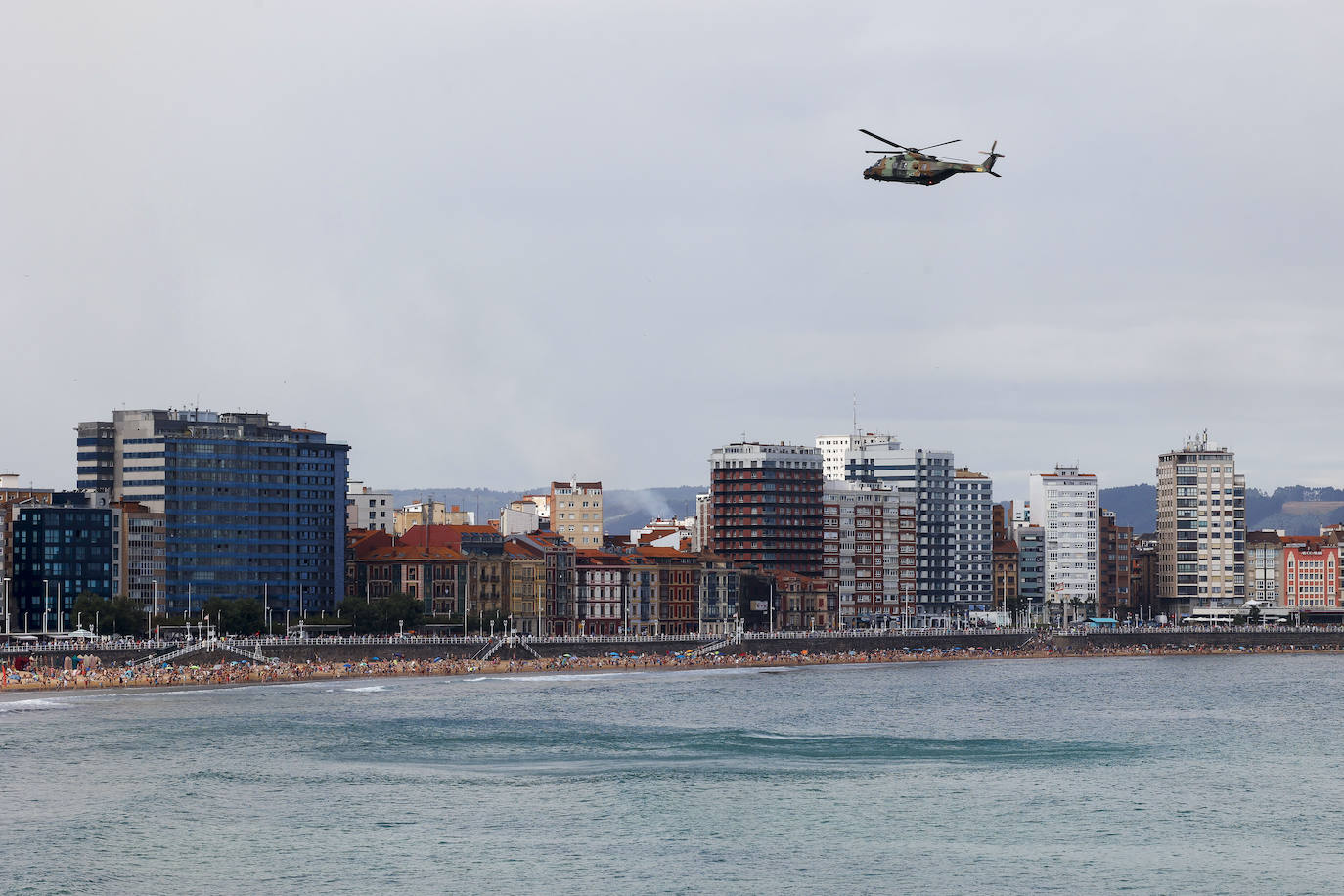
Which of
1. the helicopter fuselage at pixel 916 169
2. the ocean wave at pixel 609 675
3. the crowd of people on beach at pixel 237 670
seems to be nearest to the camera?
the helicopter fuselage at pixel 916 169

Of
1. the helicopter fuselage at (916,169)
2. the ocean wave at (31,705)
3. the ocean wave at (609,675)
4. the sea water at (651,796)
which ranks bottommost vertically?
the sea water at (651,796)

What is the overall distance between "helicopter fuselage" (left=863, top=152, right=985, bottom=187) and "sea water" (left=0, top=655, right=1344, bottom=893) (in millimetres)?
28546

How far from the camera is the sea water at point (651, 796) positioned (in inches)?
3041

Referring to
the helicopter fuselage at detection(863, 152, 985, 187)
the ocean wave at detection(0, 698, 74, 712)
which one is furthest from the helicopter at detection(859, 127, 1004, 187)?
the ocean wave at detection(0, 698, 74, 712)

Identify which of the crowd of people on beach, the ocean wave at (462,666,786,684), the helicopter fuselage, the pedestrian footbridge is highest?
the helicopter fuselage

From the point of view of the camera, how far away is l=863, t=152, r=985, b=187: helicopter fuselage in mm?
94188

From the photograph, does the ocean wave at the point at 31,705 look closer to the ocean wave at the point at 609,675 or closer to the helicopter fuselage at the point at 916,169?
the ocean wave at the point at 609,675

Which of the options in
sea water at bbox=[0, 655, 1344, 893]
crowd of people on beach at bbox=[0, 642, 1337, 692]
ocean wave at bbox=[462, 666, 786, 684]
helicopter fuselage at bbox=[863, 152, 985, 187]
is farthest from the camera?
ocean wave at bbox=[462, 666, 786, 684]

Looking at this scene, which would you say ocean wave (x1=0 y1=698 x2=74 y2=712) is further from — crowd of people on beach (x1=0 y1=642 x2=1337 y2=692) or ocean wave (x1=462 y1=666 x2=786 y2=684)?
ocean wave (x1=462 y1=666 x2=786 y2=684)

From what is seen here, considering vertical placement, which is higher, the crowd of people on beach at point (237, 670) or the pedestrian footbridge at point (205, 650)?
the pedestrian footbridge at point (205, 650)

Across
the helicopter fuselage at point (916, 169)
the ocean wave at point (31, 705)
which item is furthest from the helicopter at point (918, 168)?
the ocean wave at point (31, 705)

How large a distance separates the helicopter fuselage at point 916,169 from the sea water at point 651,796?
→ 93.7ft

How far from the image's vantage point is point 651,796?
95.4 meters

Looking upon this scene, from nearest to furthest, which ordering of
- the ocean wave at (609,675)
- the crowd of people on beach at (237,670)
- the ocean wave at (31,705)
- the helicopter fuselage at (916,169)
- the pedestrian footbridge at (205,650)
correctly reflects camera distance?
the helicopter fuselage at (916,169)
the ocean wave at (31,705)
the crowd of people on beach at (237,670)
the pedestrian footbridge at (205,650)
the ocean wave at (609,675)
